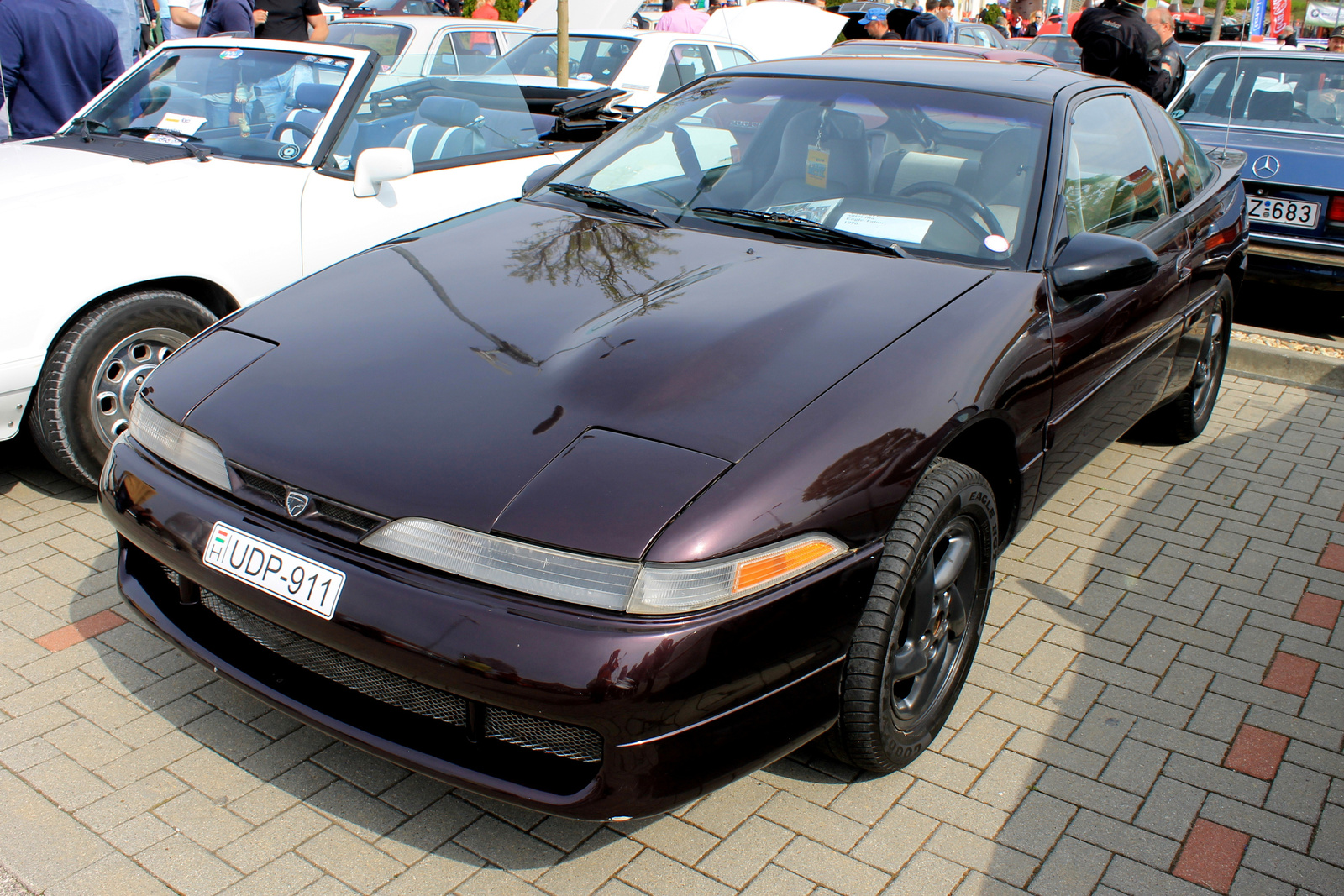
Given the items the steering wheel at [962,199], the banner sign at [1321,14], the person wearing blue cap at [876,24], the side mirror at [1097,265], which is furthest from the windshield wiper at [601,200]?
the banner sign at [1321,14]

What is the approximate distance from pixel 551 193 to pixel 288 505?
5.68ft

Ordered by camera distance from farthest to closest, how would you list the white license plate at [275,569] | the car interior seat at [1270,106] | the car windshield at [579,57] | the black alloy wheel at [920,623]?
1. the car windshield at [579,57]
2. the car interior seat at [1270,106]
3. the black alloy wheel at [920,623]
4. the white license plate at [275,569]

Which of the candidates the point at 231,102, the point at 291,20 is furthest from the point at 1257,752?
the point at 291,20

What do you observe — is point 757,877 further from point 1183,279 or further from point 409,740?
point 1183,279

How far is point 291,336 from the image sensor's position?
256 centimetres

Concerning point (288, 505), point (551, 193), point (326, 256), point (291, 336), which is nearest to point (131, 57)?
point (326, 256)

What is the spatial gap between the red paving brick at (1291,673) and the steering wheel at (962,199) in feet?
4.96

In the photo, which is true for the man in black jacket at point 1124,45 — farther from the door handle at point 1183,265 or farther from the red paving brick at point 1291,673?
the red paving brick at point 1291,673

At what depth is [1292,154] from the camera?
19.5 feet

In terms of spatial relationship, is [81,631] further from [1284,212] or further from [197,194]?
[1284,212]

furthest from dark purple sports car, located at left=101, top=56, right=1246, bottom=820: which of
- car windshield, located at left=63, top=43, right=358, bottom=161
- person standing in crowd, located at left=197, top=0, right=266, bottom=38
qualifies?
person standing in crowd, located at left=197, top=0, right=266, bottom=38

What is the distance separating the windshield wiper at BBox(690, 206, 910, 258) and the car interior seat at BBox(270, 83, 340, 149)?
2.08m

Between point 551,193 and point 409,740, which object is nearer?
point 409,740

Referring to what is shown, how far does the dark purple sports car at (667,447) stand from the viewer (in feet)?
6.23
